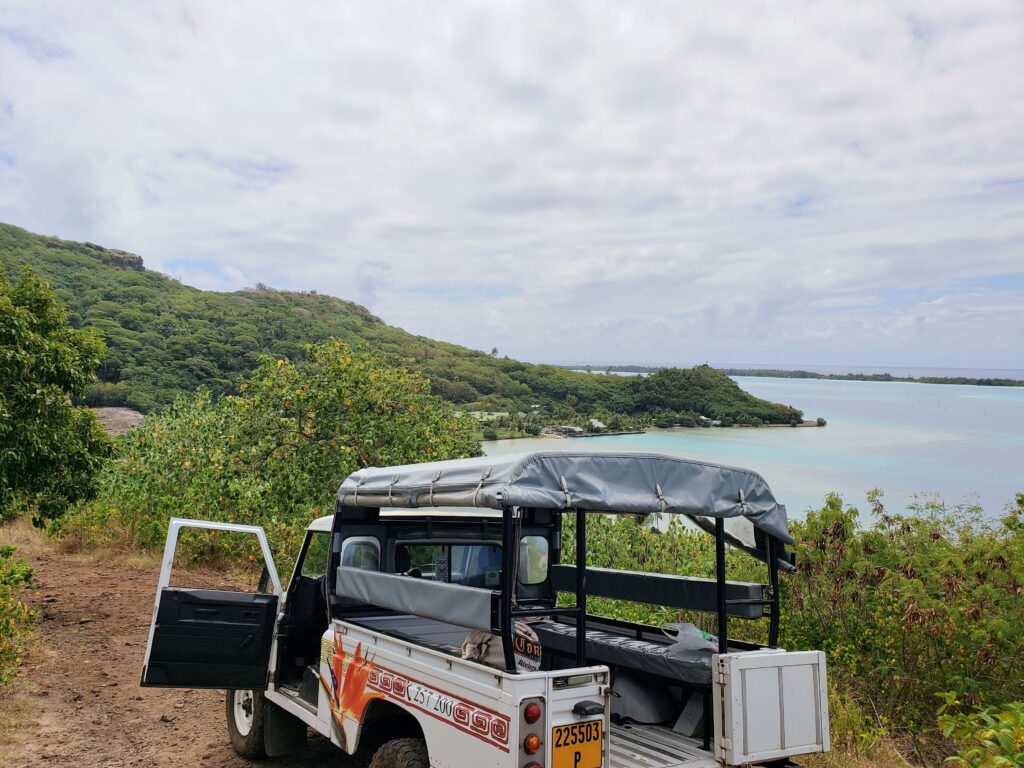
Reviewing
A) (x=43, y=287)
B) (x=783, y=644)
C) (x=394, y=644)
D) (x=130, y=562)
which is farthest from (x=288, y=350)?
(x=394, y=644)

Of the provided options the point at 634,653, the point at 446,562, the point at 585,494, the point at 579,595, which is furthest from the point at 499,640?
the point at 446,562

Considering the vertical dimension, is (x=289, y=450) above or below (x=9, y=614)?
above

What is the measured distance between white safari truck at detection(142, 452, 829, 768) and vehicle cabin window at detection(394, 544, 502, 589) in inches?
0.4

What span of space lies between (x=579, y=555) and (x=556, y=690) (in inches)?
27.5

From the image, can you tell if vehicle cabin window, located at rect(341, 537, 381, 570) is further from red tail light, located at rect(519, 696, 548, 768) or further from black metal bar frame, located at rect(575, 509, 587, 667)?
red tail light, located at rect(519, 696, 548, 768)

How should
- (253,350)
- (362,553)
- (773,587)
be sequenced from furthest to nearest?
(253,350), (362,553), (773,587)

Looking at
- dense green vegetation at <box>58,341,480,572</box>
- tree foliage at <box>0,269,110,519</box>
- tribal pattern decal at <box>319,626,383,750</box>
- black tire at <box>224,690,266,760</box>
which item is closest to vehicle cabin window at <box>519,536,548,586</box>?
tribal pattern decal at <box>319,626,383,750</box>

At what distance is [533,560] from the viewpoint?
6500mm

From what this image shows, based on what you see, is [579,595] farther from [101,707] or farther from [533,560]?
[101,707]

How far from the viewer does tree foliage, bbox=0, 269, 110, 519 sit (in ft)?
29.1

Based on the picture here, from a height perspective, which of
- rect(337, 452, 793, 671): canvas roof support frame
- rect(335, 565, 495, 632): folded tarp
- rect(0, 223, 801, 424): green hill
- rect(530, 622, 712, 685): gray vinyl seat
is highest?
rect(0, 223, 801, 424): green hill

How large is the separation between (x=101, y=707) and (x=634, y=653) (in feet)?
17.6

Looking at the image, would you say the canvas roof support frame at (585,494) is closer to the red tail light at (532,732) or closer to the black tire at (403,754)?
the red tail light at (532,732)

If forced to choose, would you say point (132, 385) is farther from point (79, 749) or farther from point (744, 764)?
point (744, 764)
